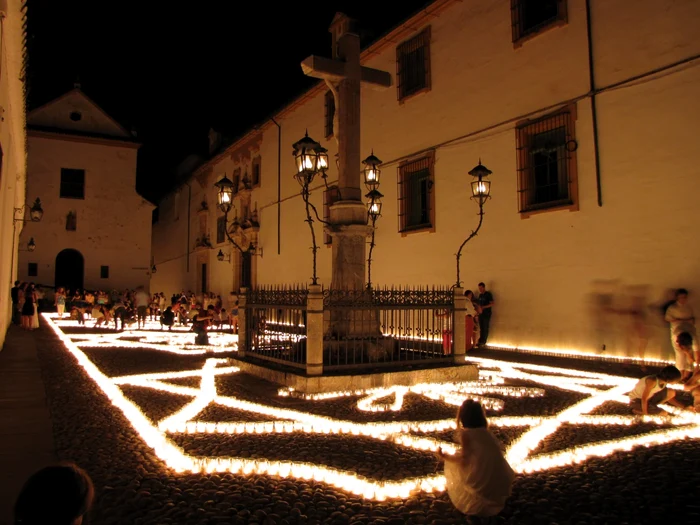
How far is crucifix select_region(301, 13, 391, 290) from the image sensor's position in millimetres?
9016

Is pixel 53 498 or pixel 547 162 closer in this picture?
pixel 53 498

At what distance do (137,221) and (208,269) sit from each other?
514cm

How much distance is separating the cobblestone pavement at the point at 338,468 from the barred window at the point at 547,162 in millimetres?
5879

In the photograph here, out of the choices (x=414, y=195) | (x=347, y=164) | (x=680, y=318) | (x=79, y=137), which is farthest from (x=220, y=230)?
(x=680, y=318)

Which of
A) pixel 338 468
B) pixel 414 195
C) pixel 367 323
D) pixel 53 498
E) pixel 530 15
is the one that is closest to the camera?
pixel 53 498

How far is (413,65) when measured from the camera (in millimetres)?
16609

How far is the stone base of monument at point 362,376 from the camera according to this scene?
7.67m

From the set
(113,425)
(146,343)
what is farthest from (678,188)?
(146,343)

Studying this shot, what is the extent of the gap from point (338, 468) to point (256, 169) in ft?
81.3

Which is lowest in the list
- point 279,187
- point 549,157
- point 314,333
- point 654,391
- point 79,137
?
point 654,391

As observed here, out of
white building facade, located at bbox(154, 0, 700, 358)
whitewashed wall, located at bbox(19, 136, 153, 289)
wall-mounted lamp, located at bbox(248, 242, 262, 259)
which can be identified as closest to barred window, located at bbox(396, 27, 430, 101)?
white building facade, located at bbox(154, 0, 700, 358)

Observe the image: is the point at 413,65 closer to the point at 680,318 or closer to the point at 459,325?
the point at 459,325

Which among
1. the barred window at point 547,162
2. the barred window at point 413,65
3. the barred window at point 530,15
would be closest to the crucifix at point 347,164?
the barred window at point 547,162

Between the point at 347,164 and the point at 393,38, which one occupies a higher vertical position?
the point at 393,38
